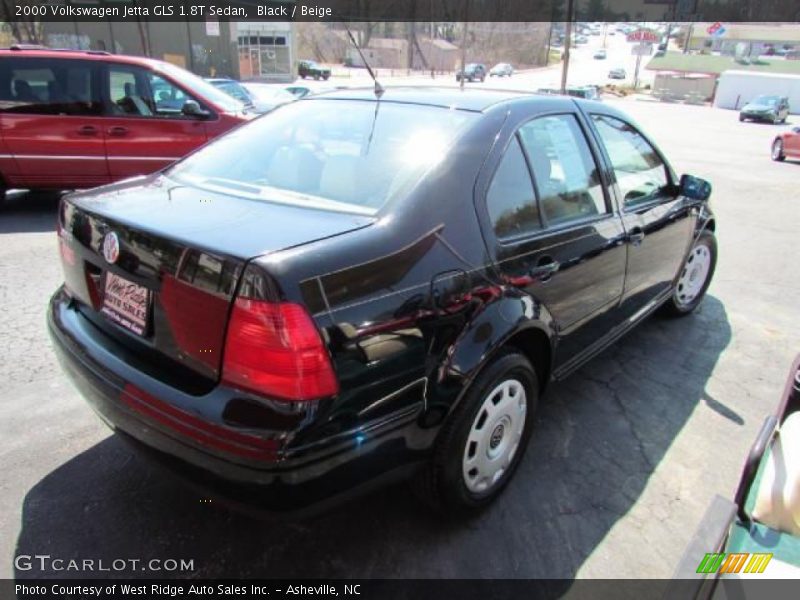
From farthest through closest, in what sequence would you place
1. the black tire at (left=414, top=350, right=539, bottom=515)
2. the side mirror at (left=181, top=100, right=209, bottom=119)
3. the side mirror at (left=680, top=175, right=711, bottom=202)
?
the side mirror at (left=181, top=100, right=209, bottom=119) → the side mirror at (left=680, top=175, right=711, bottom=202) → the black tire at (left=414, top=350, right=539, bottom=515)

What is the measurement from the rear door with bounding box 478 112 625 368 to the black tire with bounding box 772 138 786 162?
54.8 ft

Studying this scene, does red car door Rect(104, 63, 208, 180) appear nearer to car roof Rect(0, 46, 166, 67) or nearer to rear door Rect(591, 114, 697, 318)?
car roof Rect(0, 46, 166, 67)

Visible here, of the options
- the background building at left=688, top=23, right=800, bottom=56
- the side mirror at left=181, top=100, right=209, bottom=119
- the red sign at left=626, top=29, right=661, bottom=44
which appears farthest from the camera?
the red sign at left=626, top=29, right=661, bottom=44

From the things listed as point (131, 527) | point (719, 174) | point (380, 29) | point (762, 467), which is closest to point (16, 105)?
point (131, 527)

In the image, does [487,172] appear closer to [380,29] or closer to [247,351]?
[247,351]

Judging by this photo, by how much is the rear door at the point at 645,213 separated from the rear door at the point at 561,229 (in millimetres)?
195

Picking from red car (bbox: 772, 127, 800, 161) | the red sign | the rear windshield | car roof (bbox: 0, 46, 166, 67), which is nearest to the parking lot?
the rear windshield

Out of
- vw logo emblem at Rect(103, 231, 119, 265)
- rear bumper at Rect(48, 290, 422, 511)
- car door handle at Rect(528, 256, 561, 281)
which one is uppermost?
vw logo emblem at Rect(103, 231, 119, 265)

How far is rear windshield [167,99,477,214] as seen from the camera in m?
2.26

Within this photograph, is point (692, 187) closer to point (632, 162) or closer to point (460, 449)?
point (632, 162)

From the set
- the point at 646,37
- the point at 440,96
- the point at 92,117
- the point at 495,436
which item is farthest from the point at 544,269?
the point at 646,37

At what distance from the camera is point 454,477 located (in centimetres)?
222

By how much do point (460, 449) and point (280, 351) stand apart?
872 millimetres

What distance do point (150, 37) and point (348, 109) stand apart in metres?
46.5
